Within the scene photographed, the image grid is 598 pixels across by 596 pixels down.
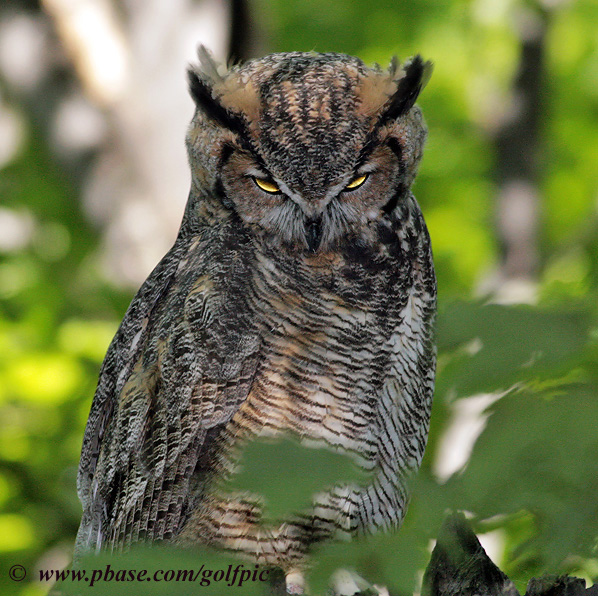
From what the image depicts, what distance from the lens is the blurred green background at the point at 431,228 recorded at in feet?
2.45

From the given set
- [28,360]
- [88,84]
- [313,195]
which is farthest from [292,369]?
[88,84]

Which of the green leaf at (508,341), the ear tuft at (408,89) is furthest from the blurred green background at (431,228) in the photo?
the ear tuft at (408,89)

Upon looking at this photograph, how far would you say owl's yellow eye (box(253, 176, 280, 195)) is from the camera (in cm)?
171

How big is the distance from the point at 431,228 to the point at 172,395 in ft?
18.7

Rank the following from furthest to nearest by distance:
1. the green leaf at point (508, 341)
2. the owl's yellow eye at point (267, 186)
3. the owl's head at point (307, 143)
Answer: the owl's yellow eye at point (267, 186)
the owl's head at point (307, 143)
the green leaf at point (508, 341)

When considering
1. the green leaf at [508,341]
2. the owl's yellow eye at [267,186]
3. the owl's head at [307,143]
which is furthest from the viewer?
the owl's yellow eye at [267,186]

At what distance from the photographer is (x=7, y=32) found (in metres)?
4.75

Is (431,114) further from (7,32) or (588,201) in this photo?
(7,32)

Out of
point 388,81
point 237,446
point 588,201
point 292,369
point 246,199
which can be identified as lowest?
point 237,446

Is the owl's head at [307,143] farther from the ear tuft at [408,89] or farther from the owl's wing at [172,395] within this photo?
the owl's wing at [172,395]

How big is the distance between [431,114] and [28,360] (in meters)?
4.51

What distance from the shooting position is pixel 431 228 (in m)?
7.23

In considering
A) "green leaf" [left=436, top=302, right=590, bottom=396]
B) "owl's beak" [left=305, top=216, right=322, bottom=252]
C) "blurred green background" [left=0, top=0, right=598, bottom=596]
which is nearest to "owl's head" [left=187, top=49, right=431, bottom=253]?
"owl's beak" [left=305, top=216, right=322, bottom=252]

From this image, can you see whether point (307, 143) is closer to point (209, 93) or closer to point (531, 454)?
point (209, 93)
